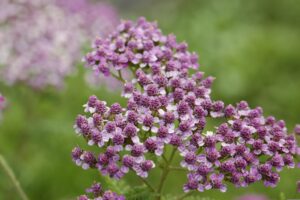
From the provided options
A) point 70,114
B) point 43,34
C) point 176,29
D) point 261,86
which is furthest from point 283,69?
point 43,34

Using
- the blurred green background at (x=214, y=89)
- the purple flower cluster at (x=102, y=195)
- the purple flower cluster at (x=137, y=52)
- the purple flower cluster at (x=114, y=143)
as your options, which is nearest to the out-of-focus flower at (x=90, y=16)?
the blurred green background at (x=214, y=89)

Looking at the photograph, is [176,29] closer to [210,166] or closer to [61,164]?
[61,164]

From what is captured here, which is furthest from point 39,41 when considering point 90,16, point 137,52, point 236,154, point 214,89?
point 214,89

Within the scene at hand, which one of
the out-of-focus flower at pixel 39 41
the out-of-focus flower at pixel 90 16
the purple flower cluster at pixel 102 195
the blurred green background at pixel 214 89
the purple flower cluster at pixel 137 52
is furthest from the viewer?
the out-of-focus flower at pixel 90 16

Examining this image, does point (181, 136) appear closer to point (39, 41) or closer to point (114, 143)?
point (114, 143)

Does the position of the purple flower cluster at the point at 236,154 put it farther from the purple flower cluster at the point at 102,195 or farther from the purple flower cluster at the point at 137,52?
the purple flower cluster at the point at 137,52

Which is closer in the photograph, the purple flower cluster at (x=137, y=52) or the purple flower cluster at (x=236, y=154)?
the purple flower cluster at (x=236, y=154)
